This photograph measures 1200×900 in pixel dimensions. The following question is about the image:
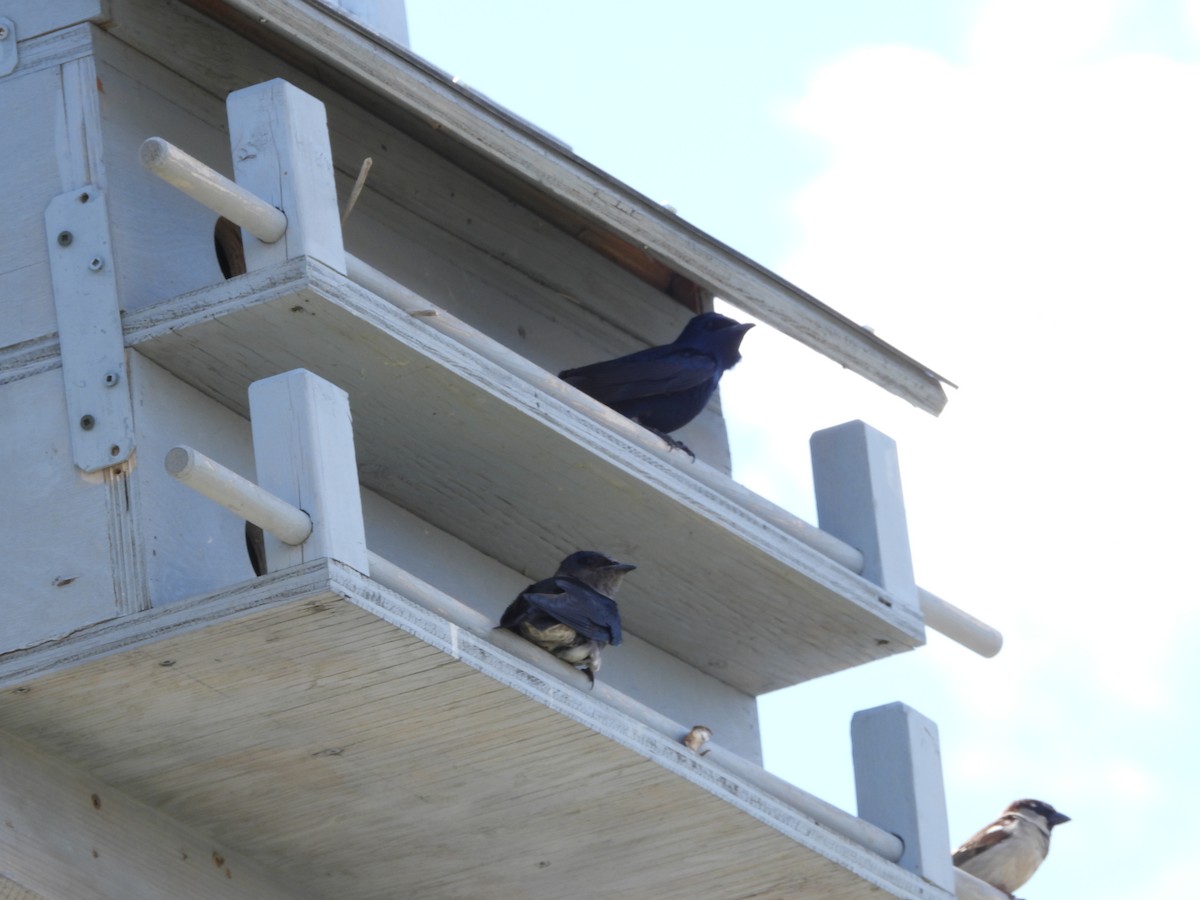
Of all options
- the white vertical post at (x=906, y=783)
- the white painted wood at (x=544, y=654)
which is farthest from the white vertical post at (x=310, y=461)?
the white vertical post at (x=906, y=783)

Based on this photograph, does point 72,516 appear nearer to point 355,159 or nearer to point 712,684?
point 355,159

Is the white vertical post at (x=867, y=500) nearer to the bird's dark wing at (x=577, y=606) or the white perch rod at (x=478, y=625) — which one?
the white perch rod at (x=478, y=625)

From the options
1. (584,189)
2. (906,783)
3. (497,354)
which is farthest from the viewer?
(584,189)

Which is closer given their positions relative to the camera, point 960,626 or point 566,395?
point 566,395

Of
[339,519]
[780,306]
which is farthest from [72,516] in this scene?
[780,306]

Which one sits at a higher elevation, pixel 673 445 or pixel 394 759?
pixel 673 445

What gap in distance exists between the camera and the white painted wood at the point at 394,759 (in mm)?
5234

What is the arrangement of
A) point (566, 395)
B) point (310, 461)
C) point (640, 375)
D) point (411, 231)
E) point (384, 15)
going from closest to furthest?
point (310, 461) → point (566, 395) → point (411, 231) → point (640, 375) → point (384, 15)

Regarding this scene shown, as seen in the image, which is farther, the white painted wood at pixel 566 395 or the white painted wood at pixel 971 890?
the white painted wood at pixel 971 890

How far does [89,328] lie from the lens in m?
5.88

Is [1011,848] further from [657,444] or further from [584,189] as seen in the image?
[584,189]

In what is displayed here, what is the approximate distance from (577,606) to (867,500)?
1.46 meters

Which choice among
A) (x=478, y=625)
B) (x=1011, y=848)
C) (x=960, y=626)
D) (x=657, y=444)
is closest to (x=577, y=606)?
(x=478, y=625)

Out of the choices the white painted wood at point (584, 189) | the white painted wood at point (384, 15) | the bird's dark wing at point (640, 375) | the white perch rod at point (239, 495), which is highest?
the white painted wood at point (384, 15)
